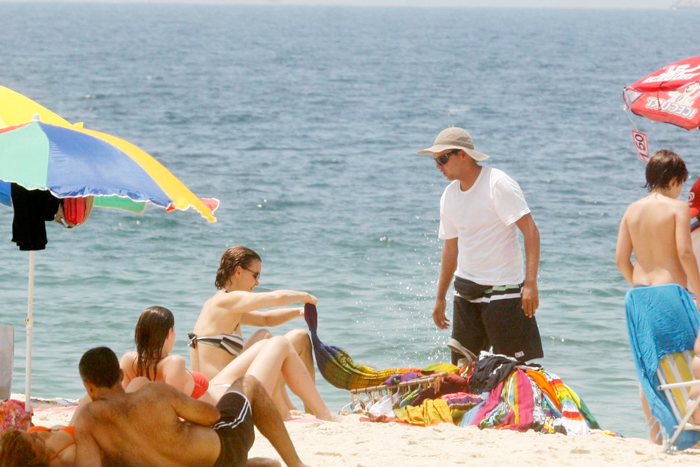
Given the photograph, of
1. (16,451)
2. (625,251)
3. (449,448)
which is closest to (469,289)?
(625,251)

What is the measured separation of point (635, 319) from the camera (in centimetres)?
535

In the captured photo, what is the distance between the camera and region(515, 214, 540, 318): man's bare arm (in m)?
5.89

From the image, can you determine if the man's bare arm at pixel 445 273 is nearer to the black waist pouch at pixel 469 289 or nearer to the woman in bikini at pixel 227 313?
the black waist pouch at pixel 469 289

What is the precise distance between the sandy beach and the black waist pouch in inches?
30.0

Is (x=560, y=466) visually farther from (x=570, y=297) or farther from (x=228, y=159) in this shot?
(x=228, y=159)

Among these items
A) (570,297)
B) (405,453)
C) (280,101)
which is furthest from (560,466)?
(280,101)

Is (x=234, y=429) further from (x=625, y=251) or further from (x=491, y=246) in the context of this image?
(x=625, y=251)

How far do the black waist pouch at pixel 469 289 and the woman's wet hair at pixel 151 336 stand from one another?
204 centimetres

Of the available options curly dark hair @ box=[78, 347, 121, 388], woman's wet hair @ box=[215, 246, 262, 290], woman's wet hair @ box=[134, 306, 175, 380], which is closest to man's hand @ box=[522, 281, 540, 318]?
woman's wet hair @ box=[215, 246, 262, 290]

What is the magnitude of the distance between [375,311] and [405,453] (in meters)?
5.37

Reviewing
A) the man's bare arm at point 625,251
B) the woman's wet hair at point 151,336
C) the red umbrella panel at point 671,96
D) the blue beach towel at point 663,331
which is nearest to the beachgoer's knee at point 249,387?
the woman's wet hair at point 151,336

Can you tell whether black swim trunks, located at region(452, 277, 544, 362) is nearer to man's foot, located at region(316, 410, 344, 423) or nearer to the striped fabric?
the striped fabric

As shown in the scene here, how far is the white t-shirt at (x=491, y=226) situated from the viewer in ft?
19.6

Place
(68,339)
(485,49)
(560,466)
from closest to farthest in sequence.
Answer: (560,466)
(68,339)
(485,49)
